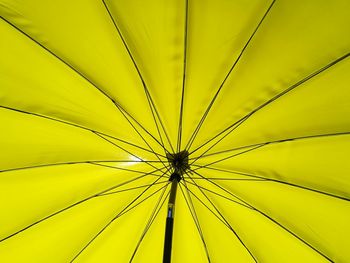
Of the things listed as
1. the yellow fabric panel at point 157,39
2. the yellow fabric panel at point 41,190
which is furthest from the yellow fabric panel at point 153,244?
the yellow fabric panel at point 157,39

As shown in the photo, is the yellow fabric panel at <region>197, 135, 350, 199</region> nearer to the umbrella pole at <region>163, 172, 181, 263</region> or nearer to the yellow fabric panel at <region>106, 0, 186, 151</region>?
the umbrella pole at <region>163, 172, 181, 263</region>

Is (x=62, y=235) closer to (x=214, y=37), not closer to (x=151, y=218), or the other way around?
(x=151, y=218)

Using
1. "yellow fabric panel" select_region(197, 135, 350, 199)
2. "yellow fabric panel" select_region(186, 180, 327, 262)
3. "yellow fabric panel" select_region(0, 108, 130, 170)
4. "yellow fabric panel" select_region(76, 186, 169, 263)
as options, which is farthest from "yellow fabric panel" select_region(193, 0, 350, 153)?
"yellow fabric panel" select_region(76, 186, 169, 263)

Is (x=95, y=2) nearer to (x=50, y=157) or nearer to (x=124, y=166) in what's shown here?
(x=50, y=157)

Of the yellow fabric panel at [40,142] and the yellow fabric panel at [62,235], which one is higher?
the yellow fabric panel at [40,142]

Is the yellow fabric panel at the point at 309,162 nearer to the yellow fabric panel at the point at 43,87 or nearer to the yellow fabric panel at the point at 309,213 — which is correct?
the yellow fabric panel at the point at 309,213

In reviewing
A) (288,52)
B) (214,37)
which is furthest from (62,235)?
(288,52)
